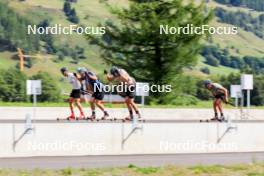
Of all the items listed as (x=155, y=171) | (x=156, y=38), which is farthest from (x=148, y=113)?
(x=155, y=171)

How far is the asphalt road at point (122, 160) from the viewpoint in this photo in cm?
1345

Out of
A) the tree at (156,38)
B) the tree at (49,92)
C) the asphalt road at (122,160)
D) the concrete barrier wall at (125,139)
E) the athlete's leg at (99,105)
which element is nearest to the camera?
the asphalt road at (122,160)

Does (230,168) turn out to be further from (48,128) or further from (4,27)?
(4,27)

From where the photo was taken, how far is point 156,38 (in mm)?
46406

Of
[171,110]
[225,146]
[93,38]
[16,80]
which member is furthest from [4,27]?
[225,146]

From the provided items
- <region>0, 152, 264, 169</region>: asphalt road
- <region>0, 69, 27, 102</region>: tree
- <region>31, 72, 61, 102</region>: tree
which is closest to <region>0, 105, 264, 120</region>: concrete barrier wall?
<region>0, 152, 264, 169</region>: asphalt road

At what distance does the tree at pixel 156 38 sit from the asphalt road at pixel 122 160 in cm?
2960

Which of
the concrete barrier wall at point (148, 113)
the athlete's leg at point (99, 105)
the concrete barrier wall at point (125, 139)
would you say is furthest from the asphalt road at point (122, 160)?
the concrete barrier wall at point (148, 113)

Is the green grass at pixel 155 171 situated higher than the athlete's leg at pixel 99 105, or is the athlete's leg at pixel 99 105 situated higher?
the athlete's leg at pixel 99 105

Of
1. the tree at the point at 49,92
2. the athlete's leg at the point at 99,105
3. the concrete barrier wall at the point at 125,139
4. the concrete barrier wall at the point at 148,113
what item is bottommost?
the concrete barrier wall at the point at 125,139

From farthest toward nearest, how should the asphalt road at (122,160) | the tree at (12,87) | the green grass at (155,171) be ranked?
the tree at (12,87)
the asphalt road at (122,160)
the green grass at (155,171)

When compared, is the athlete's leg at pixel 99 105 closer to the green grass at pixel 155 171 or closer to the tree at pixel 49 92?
the green grass at pixel 155 171

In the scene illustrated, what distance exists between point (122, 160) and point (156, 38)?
31912mm

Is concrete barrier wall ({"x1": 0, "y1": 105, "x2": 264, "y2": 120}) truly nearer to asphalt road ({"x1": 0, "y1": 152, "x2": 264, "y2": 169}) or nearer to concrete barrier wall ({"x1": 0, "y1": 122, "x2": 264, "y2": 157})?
concrete barrier wall ({"x1": 0, "y1": 122, "x2": 264, "y2": 157})
